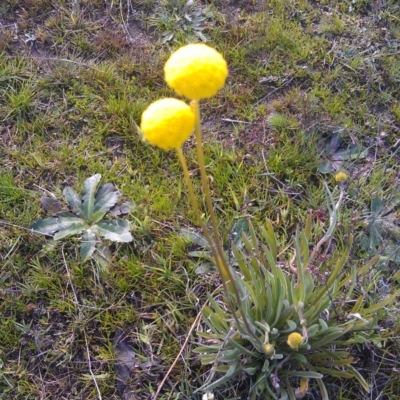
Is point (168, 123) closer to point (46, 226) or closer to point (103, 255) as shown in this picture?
point (103, 255)

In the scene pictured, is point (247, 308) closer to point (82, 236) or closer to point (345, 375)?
point (345, 375)

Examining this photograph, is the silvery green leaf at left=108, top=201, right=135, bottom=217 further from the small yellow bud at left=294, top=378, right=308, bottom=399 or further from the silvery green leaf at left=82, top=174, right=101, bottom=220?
the small yellow bud at left=294, top=378, right=308, bottom=399

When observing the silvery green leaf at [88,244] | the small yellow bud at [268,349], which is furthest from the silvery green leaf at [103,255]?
the small yellow bud at [268,349]

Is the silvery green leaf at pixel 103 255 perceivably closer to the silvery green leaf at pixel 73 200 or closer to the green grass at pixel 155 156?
the green grass at pixel 155 156

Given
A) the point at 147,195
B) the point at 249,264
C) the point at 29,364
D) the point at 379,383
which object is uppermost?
the point at 249,264

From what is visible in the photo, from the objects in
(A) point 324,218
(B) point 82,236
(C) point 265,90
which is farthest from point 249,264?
(C) point 265,90

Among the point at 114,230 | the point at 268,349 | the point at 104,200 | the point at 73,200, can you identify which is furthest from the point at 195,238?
the point at 268,349
